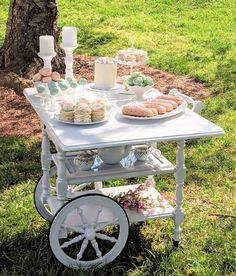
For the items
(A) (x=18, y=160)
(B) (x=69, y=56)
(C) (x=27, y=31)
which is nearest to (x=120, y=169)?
(B) (x=69, y=56)

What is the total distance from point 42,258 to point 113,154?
0.69 meters

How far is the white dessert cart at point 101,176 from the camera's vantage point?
2.95 meters

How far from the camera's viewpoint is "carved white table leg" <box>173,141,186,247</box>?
128 inches

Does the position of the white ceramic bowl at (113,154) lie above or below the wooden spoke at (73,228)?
above

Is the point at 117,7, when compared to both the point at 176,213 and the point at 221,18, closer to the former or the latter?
the point at 221,18

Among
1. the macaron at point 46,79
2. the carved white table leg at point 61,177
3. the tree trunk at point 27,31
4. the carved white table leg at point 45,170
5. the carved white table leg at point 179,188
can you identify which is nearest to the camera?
the carved white table leg at point 61,177

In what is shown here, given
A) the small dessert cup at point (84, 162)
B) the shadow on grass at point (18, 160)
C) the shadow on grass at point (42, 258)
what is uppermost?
the small dessert cup at point (84, 162)

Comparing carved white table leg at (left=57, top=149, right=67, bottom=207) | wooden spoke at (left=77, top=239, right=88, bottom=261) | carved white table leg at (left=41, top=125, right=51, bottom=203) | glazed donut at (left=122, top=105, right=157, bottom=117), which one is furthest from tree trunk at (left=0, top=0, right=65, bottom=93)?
wooden spoke at (left=77, top=239, right=88, bottom=261)

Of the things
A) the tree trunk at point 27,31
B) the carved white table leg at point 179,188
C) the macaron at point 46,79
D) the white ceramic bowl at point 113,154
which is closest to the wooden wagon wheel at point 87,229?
the white ceramic bowl at point 113,154

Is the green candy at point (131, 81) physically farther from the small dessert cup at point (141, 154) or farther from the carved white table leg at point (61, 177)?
the carved white table leg at point (61, 177)

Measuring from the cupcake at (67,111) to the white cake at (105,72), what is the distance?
61 centimetres

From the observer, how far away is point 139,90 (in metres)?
3.51

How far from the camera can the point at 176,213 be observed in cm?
337

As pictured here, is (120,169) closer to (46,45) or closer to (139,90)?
(139,90)
